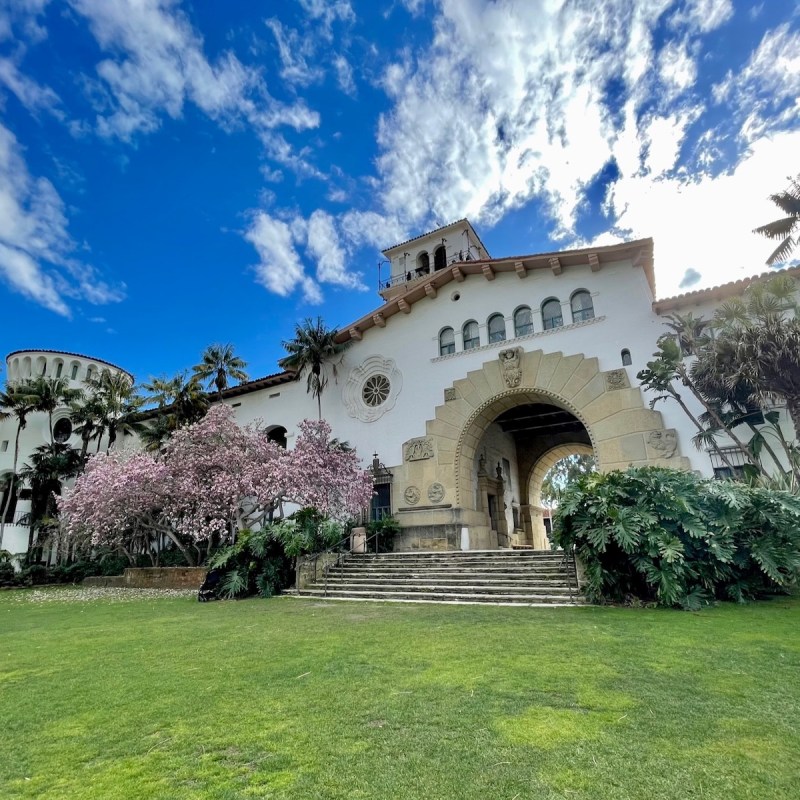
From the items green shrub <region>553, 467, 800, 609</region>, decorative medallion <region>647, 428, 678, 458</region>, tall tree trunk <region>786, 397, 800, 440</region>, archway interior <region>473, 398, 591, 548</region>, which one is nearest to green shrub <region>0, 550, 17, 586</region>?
archway interior <region>473, 398, 591, 548</region>

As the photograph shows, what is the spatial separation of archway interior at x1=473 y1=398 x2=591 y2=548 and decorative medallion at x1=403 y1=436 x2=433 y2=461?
2020 millimetres

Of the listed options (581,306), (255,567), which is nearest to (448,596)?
(255,567)

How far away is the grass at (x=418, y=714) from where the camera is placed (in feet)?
8.33

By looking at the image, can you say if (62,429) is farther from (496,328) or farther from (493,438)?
(496,328)

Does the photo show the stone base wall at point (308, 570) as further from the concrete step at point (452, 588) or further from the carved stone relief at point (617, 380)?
the carved stone relief at point (617, 380)

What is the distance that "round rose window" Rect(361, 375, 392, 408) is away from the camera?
19797 mm

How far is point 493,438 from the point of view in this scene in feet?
70.0

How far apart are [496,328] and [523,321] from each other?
1054mm

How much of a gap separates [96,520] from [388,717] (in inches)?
742

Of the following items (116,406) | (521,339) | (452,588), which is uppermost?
(116,406)

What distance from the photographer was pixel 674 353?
12820mm

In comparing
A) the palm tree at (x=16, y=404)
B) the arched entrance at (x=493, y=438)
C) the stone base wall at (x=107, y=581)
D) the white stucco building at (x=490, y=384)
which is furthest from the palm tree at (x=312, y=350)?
the palm tree at (x=16, y=404)

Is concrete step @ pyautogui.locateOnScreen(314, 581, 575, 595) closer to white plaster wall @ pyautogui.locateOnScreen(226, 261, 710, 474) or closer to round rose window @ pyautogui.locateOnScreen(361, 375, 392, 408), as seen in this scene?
white plaster wall @ pyautogui.locateOnScreen(226, 261, 710, 474)

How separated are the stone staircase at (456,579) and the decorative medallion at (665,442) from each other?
178 inches
